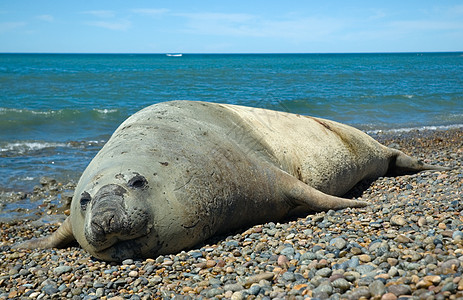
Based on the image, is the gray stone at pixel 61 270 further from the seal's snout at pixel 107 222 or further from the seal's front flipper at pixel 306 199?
the seal's front flipper at pixel 306 199

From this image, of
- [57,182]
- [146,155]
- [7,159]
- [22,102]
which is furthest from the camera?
[22,102]

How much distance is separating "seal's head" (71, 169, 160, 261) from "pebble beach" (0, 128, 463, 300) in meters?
0.15

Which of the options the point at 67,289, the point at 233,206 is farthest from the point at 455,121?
the point at 67,289

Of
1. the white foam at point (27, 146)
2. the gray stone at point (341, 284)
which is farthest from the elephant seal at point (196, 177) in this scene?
the white foam at point (27, 146)

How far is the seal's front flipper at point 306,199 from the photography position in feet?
18.5

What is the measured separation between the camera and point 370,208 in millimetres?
5680

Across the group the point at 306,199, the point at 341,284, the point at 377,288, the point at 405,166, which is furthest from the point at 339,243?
the point at 405,166

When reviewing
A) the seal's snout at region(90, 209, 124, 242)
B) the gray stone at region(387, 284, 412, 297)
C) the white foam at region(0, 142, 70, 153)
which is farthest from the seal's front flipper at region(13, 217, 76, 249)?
the white foam at region(0, 142, 70, 153)

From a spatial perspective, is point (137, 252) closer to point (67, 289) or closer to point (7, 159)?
point (67, 289)

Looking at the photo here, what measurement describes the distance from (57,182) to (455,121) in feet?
47.4

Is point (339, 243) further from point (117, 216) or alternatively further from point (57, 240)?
point (57, 240)

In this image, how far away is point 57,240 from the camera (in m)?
5.49

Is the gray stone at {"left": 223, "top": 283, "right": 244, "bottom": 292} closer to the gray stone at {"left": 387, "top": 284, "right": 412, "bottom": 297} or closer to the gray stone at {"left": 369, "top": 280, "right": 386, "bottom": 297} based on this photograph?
the gray stone at {"left": 369, "top": 280, "right": 386, "bottom": 297}

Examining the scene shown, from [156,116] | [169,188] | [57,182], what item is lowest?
[57,182]
